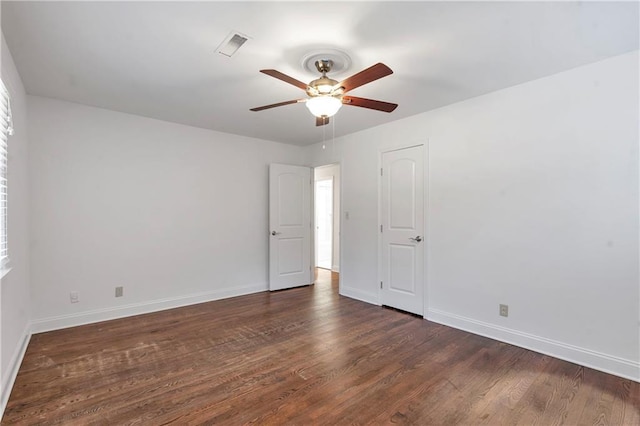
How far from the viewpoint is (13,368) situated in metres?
2.32

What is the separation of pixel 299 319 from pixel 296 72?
2.64 m

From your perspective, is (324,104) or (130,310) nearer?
(324,104)

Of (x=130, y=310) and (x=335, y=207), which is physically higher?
(x=335, y=207)

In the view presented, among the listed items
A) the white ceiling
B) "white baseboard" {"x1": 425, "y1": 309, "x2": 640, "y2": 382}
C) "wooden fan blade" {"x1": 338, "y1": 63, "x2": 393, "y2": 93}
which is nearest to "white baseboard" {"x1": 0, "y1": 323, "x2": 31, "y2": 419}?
the white ceiling

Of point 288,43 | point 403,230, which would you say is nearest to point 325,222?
point 403,230

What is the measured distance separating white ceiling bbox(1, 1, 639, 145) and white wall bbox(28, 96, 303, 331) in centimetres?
56

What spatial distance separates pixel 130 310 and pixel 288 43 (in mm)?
3517

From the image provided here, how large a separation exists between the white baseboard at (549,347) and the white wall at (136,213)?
2933 millimetres

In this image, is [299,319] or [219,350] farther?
[299,319]

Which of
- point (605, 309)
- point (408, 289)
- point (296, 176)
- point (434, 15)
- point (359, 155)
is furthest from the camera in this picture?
point (296, 176)

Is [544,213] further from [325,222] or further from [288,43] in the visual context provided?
[325,222]

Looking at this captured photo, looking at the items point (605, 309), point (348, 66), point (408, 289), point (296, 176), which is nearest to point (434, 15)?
point (348, 66)

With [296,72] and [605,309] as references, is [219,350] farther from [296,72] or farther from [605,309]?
[605,309]

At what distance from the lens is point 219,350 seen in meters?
2.84
